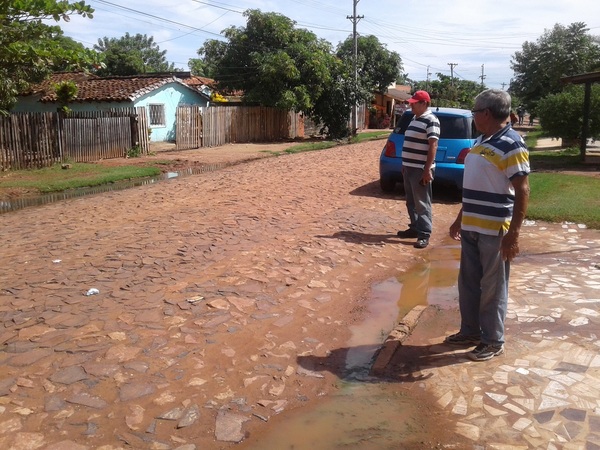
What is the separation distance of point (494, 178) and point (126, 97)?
23.5 metres

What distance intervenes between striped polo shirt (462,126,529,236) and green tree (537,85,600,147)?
17362 mm

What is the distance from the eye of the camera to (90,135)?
2000 cm

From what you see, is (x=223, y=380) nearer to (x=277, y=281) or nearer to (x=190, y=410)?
(x=190, y=410)

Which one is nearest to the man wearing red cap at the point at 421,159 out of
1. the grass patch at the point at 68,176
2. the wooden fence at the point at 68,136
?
the grass patch at the point at 68,176

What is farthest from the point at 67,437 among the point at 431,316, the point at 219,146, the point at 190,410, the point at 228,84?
the point at 228,84

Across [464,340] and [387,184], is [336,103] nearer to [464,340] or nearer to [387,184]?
[387,184]

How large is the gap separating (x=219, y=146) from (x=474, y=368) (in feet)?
82.0

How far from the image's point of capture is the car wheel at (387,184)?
10633 millimetres

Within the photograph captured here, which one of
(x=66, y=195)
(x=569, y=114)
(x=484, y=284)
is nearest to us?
(x=484, y=284)

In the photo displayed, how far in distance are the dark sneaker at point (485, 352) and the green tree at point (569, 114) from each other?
17.6m

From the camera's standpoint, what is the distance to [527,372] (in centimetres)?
390

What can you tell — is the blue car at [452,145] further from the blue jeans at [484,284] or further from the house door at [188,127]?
the house door at [188,127]

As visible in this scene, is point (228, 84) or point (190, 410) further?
point (228, 84)

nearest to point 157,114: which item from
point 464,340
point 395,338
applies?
point 395,338
